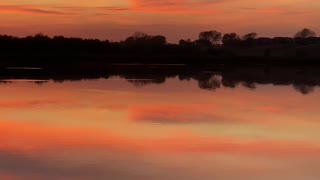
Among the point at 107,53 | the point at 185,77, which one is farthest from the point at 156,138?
the point at 107,53

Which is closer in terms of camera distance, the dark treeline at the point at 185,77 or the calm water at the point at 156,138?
the calm water at the point at 156,138

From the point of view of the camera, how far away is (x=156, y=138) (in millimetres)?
8594

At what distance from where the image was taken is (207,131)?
9398 millimetres

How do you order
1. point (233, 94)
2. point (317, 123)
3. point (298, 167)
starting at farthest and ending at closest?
point (233, 94) < point (317, 123) < point (298, 167)

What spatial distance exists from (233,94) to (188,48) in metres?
37.3

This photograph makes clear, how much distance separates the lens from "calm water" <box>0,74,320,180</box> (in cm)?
646

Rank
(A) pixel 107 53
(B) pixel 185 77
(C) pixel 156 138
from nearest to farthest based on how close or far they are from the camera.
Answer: (C) pixel 156 138
(B) pixel 185 77
(A) pixel 107 53

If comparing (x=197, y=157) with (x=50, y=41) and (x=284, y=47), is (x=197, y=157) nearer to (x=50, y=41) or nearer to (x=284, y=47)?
(x=50, y=41)

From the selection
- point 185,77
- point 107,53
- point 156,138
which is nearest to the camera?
point 156,138

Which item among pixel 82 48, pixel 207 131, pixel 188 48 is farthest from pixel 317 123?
pixel 188 48

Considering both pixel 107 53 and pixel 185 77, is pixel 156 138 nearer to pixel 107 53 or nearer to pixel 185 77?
pixel 185 77

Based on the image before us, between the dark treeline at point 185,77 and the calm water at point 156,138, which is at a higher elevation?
the calm water at point 156,138

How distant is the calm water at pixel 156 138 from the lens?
21.2 feet

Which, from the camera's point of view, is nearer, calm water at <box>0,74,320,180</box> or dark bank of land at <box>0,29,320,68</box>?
A: calm water at <box>0,74,320,180</box>
